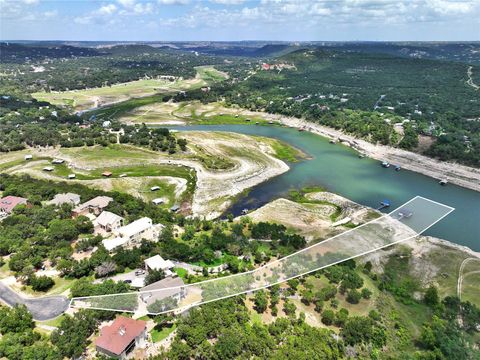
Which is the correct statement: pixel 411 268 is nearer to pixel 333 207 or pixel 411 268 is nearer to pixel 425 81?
pixel 333 207

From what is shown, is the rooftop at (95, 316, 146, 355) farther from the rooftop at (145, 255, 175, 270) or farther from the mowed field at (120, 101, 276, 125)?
the mowed field at (120, 101, 276, 125)

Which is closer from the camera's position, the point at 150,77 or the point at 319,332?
the point at 319,332

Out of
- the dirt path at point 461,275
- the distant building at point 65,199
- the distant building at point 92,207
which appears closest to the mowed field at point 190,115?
the distant building at point 65,199

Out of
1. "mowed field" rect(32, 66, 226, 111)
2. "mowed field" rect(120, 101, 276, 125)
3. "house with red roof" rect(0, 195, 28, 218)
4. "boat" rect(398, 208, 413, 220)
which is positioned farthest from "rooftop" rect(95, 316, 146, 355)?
"mowed field" rect(32, 66, 226, 111)

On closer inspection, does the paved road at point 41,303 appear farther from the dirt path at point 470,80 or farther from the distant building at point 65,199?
the dirt path at point 470,80

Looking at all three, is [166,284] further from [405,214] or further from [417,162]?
[417,162]

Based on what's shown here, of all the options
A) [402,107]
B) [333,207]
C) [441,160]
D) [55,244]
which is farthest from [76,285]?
[402,107]
